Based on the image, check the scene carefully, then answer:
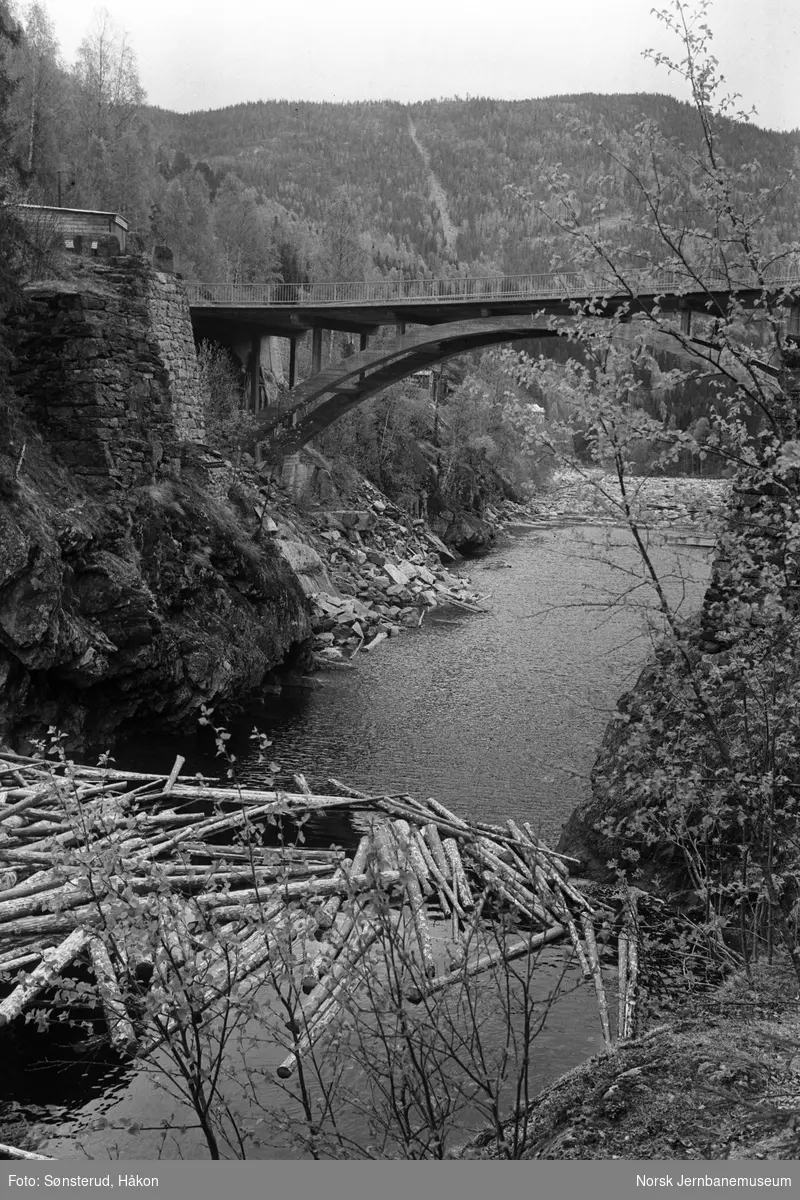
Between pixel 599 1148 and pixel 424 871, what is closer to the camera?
pixel 599 1148

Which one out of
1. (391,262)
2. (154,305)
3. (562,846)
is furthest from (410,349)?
(391,262)

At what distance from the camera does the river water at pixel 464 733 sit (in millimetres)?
6926

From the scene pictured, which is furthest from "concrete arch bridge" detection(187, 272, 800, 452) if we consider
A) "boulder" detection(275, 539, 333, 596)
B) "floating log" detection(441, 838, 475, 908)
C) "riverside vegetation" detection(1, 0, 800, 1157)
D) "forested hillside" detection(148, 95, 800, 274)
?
"riverside vegetation" detection(1, 0, 800, 1157)

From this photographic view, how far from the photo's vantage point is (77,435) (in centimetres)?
1700

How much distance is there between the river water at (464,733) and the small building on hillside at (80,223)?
9097 millimetres

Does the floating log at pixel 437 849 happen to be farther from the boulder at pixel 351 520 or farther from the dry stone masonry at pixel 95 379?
the boulder at pixel 351 520

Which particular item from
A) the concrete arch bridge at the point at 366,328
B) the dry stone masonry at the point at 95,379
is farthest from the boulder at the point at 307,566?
the concrete arch bridge at the point at 366,328

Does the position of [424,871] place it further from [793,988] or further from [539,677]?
[539,677]

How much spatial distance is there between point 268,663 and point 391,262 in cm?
6895

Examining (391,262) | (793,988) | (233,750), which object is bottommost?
(233,750)

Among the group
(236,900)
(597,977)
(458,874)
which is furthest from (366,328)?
(597,977)

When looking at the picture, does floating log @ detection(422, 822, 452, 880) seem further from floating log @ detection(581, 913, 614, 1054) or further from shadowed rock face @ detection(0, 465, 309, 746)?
shadowed rock face @ detection(0, 465, 309, 746)

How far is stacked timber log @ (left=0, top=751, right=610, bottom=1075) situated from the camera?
459 centimetres

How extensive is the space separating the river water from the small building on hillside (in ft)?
29.8
